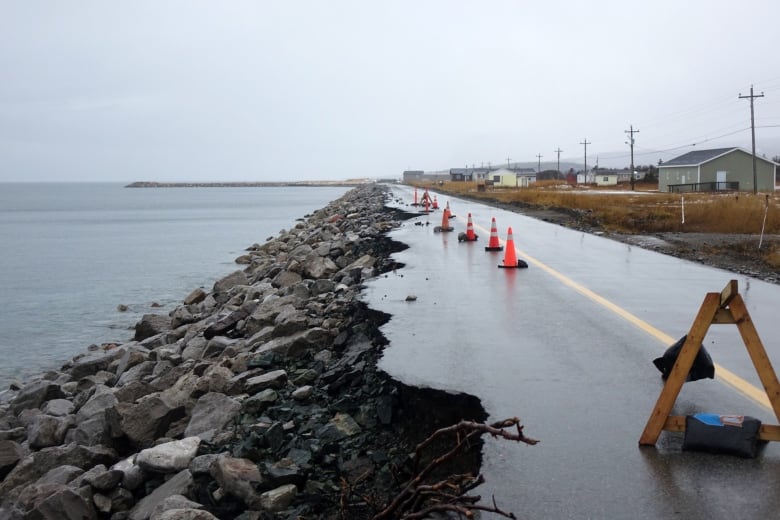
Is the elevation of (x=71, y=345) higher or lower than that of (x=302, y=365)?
lower

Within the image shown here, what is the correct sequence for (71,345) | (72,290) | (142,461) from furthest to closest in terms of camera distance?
(72,290)
(71,345)
(142,461)

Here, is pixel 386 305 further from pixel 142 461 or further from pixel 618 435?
pixel 618 435

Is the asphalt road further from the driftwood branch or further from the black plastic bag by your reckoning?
the driftwood branch

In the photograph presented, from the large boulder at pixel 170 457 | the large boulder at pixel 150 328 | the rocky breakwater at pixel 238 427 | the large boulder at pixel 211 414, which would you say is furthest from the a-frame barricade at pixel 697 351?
the large boulder at pixel 150 328

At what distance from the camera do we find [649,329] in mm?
7703

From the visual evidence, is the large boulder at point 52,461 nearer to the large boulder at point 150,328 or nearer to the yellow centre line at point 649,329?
the yellow centre line at point 649,329

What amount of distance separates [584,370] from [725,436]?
6.00ft

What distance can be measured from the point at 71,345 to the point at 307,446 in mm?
13170

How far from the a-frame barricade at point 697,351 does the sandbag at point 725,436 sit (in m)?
0.11

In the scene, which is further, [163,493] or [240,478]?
[163,493]

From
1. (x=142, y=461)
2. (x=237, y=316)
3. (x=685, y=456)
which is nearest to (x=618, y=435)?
(x=685, y=456)

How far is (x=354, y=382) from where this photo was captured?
6316mm

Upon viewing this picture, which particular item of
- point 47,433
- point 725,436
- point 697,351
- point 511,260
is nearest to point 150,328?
point 47,433

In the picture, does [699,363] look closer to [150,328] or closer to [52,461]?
[52,461]
